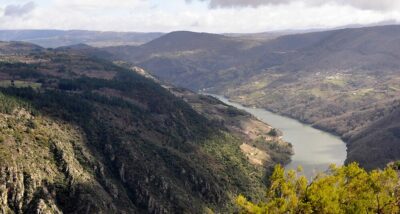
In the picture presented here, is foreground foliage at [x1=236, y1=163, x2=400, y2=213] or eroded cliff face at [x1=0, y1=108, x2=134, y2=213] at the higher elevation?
foreground foliage at [x1=236, y1=163, x2=400, y2=213]

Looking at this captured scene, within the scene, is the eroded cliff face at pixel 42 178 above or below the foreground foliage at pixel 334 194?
below

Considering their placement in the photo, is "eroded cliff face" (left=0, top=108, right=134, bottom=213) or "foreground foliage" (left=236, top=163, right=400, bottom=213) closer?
"foreground foliage" (left=236, top=163, right=400, bottom=213)

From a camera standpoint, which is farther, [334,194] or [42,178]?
[42,178]

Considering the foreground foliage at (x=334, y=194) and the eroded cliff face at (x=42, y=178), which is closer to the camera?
the foreground foliage at (x=334, y=194)

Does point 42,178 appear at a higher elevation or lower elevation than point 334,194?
lower

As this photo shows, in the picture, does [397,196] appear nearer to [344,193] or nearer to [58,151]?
[344,193]

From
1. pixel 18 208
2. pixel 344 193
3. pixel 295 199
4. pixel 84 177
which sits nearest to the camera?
pixel 295 199

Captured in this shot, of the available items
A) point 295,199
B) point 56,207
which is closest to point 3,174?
point 56,207

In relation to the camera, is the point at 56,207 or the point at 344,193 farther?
the point at 56,207
